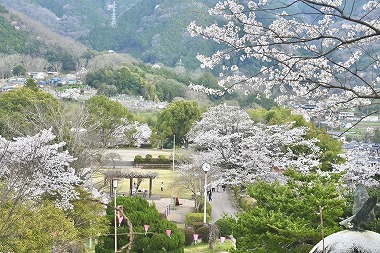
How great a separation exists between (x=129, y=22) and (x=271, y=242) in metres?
111

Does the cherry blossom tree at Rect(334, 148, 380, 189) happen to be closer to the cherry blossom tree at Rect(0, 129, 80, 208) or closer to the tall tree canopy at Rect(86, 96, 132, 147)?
the cherry blossom tree at Rect(0, 129, 80, 208)

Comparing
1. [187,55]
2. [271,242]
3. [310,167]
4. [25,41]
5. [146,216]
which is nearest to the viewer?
[271,242]

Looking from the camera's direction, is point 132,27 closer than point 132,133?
No

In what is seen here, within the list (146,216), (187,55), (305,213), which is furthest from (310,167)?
(187,55)

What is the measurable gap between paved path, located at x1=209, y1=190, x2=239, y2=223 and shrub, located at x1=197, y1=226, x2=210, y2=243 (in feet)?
9.12

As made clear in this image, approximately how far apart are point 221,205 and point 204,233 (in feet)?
19.3

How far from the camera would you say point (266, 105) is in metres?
52.7

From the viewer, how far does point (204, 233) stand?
16594mm

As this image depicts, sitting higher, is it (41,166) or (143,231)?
(41,166)

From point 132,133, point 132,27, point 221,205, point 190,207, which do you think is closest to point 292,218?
point 190,207

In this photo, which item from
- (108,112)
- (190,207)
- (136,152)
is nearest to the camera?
(190,207)

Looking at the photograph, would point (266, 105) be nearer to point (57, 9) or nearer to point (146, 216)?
point (146, 216)

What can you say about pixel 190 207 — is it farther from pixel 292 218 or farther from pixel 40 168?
pixel 292 218

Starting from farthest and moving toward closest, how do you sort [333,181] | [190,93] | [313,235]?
[190,93]
[333,181]
[313,235]
